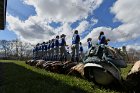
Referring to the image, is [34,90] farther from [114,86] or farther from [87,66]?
[114,86]

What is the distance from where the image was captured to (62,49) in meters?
26.1

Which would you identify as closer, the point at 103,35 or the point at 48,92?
the point at 48,92

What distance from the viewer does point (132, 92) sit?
860cm

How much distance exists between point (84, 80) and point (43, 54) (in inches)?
976

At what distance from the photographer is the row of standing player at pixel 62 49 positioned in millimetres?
21727

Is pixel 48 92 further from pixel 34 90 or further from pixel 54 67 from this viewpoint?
pixel 54 67

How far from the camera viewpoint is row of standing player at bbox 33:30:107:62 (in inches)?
855

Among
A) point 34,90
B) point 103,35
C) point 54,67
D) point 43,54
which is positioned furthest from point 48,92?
point 43,54

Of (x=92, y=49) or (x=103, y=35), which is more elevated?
(x=103, y=35)

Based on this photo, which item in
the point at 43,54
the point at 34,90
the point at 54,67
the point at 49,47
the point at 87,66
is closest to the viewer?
the point at 34,90

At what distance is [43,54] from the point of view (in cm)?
3572

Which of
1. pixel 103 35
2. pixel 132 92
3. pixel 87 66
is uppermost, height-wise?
pixel 103 35

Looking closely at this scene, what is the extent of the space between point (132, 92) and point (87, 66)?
1.90 metres

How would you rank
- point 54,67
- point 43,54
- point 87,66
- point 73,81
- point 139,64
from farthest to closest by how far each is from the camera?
point 43,54
point 54,67
point 73,81
point 87,66
point 139,64
